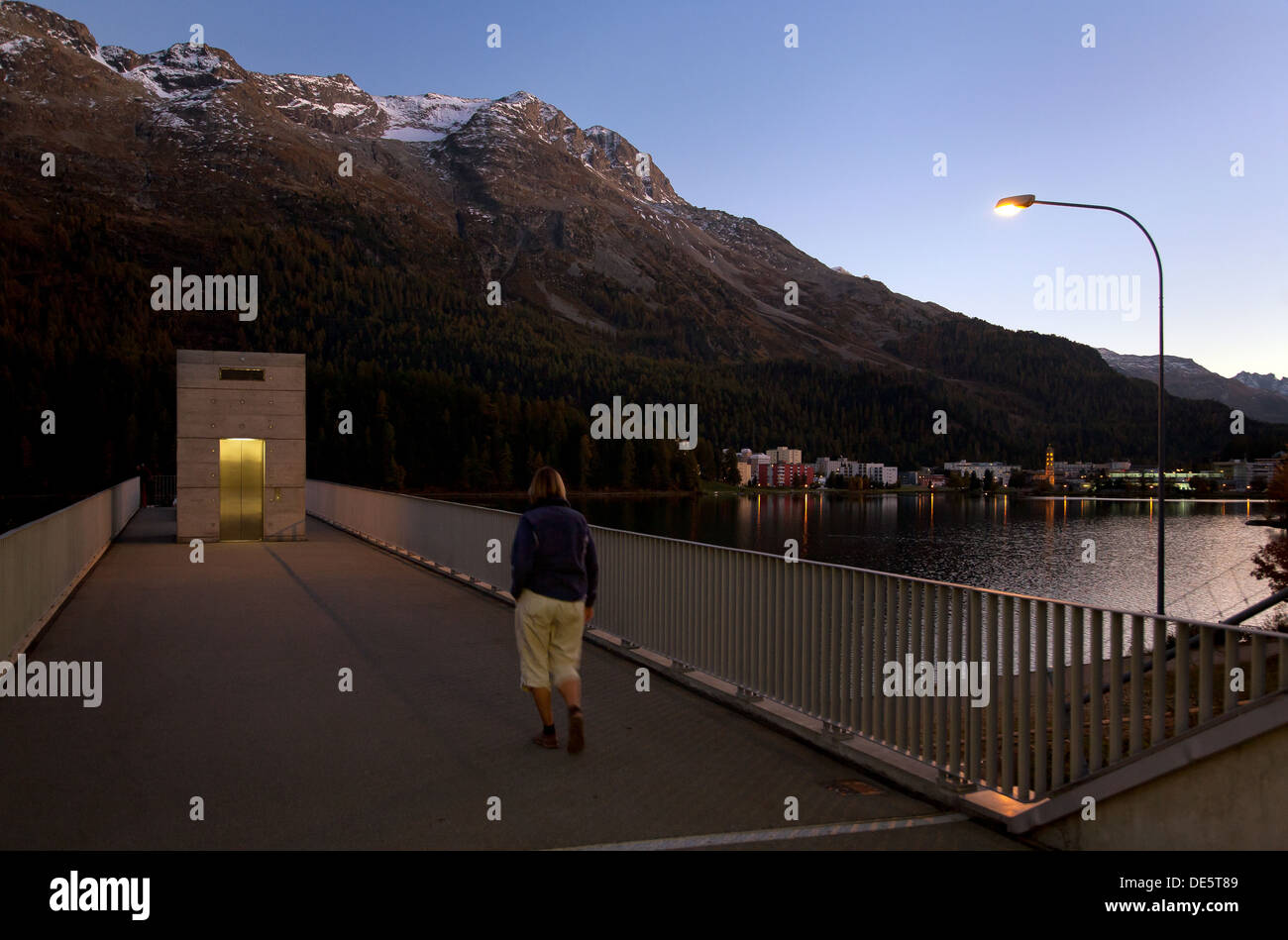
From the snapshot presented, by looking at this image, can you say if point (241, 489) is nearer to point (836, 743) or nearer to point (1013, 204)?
point (1013, 204)

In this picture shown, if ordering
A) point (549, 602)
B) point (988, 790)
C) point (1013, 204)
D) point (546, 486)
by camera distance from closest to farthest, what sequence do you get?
1. point (988, 790)
2. point (549, 602)
3. point (546, 486)
4. point (1013, 204)

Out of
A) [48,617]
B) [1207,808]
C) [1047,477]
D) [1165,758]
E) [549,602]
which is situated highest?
[549,602]

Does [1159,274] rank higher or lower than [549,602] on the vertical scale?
higher

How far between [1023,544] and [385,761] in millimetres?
61620

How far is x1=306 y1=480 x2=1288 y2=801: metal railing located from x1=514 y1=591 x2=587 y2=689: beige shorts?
1.44m

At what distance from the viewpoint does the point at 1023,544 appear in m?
61.7

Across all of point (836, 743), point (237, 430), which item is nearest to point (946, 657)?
point (836, 743)

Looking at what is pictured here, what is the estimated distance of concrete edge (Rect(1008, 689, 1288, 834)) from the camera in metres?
3.48

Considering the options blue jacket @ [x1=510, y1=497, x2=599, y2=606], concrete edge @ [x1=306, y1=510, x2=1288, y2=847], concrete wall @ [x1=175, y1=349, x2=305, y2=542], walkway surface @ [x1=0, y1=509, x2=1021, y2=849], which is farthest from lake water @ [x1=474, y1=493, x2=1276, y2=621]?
concrete wall @ [x1=175, y1=349, x2=305, y2=542]

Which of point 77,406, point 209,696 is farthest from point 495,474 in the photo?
point 209,696

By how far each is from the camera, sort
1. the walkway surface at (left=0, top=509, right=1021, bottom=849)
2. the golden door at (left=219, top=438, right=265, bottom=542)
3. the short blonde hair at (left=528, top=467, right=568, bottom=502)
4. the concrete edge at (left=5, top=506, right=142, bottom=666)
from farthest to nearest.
Answer: the golden door at (left=219, top=438, right=265, bottom=542) < the concrete edge at (left=5, top=506, right=142, bottom=666) < the short blonde hair at (left=528, top=467, right=568, bottom=502) < the walkway surface at (left=0, top=509, right=1021, bottom=849)

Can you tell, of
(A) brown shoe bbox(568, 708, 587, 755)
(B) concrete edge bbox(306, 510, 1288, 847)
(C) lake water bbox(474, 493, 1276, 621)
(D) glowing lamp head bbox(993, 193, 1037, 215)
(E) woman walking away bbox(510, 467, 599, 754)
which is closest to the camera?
(B) concrete edge bbox(306, 510, 1288, 847)

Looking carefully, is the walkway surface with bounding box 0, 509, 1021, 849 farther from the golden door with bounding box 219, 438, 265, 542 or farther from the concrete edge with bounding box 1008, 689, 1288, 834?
the golden door with bounding box 219, 438, 265, 542

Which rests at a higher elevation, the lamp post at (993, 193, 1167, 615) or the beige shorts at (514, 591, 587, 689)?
the lamp post at (993, 193, 1167, 615)
